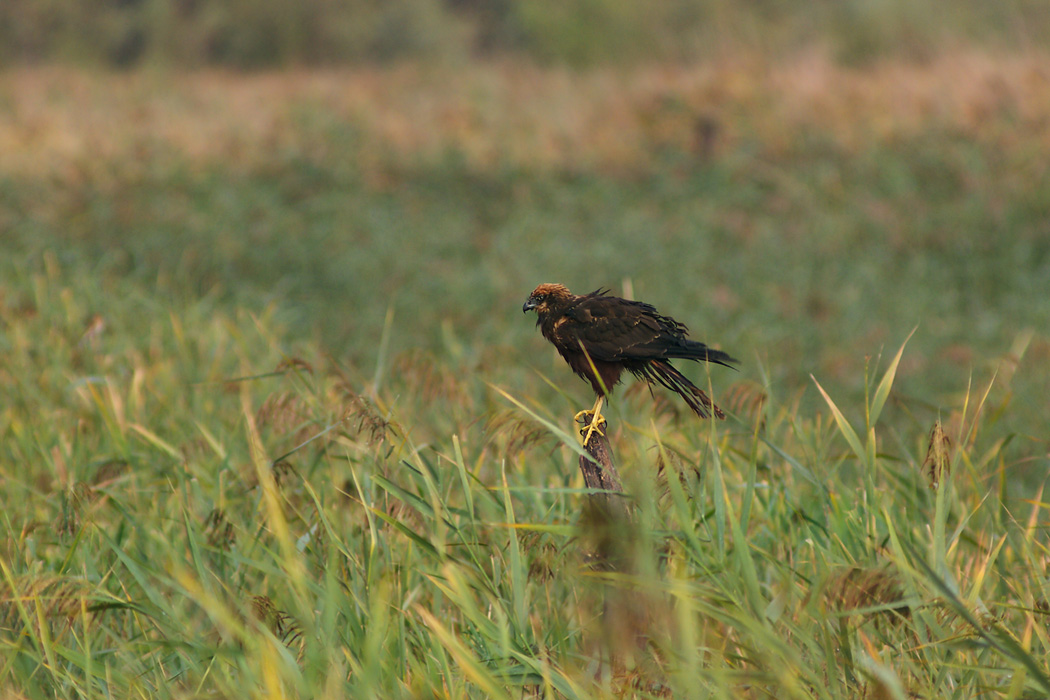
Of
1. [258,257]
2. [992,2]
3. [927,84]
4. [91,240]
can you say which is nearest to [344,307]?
[258,257]

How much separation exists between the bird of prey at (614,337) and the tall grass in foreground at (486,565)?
6.4 inches

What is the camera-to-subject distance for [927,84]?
38.7 feet

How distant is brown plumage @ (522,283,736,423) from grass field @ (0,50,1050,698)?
216mm

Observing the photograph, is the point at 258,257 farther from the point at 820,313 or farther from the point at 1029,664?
the point at 1029,664

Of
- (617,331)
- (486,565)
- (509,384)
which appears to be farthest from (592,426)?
(509,384)

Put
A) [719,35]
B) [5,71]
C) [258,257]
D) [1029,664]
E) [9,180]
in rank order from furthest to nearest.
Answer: [5,71] < [719,35] < [9,180] < [258,257] < [1029,664]

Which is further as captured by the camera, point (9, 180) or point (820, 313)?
point (9, 180)

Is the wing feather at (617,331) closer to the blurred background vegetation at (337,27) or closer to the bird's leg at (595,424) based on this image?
the bird's leg at (595,424)

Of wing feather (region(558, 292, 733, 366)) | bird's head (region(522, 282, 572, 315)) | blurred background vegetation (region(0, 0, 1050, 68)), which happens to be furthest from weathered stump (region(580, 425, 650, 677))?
blurred background vegetation (region(0, 0, 1050, 68))

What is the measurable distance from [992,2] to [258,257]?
18.1 m

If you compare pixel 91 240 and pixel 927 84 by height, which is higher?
pixel 927 84

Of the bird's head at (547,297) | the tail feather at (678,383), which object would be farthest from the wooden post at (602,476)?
the bird's head at (547,297)

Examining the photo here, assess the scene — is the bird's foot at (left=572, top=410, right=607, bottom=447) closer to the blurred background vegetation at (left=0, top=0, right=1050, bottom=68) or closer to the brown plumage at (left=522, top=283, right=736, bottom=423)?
the brown plumage at (left=522, top=283, right=736, bottom=423)

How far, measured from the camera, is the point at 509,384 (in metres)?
5.32
